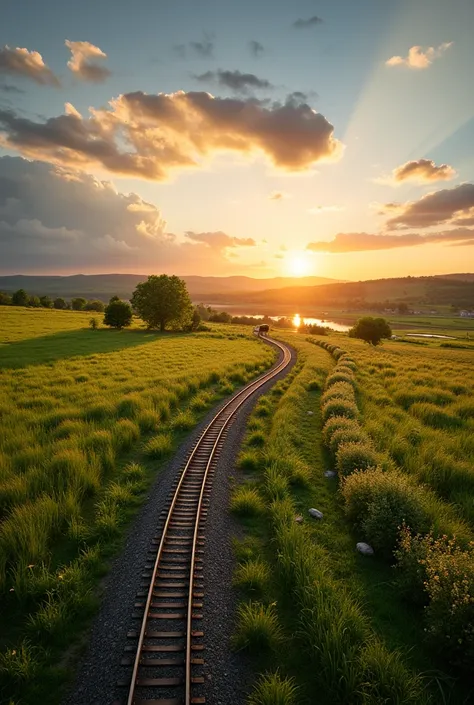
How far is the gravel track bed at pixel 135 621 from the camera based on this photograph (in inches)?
241

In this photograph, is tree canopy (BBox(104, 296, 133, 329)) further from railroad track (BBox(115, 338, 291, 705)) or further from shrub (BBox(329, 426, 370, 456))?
railroad track (BBox(115, 338, 291, 705))

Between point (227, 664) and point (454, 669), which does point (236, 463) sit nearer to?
point (227, 664)

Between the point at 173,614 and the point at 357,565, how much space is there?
16.8 feet

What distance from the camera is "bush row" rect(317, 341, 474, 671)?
257 inches

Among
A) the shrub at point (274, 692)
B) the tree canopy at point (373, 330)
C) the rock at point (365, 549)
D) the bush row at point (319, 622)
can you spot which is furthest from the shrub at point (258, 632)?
the tree canopy at point (373, 330)

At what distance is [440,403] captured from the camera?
2456 centimetres

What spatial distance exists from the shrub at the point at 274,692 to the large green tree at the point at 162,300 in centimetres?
6979

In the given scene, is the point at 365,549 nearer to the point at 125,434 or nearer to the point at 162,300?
the point at 125,434

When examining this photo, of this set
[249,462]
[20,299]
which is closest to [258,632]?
[249,462]

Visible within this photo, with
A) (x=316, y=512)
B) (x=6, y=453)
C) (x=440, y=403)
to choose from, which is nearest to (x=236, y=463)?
(x=316, y=512)

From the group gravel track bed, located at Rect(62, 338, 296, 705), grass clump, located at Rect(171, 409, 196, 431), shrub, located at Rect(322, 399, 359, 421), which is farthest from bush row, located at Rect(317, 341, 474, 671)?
grass clump, located at Rect(171, 409, 196, 431)

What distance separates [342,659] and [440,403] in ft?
74.1

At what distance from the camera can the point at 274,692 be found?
574cm

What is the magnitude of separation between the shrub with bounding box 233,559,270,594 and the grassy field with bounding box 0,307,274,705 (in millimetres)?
3568
